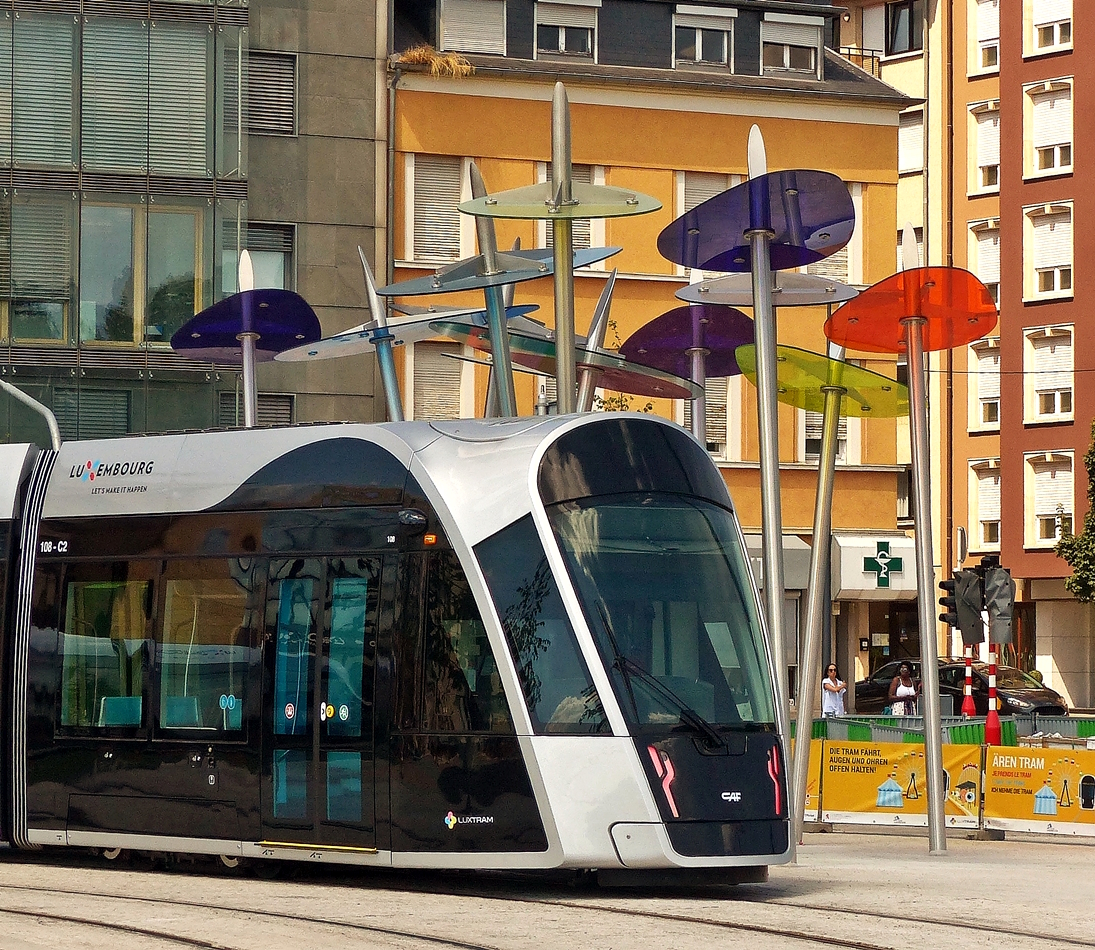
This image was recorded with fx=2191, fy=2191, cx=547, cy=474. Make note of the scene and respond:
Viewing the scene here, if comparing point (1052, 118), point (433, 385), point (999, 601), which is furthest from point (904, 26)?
point (999, 601)

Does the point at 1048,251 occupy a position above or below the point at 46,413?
above

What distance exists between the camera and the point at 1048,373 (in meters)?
59.8

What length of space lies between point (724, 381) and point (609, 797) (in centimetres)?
2823

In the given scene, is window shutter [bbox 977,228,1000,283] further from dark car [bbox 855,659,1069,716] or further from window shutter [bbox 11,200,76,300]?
window shutter [bbox 11,200,76,300]

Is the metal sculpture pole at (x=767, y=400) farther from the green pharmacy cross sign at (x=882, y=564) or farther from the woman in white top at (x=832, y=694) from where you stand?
the green pharmacy cross sign at (x=882, y=564)

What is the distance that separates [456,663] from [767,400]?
465 cm

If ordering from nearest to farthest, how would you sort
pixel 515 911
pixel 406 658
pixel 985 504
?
pixel 515 911 < pixel 406 658 < pixel 985 504

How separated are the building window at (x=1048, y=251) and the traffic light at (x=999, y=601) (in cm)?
3418

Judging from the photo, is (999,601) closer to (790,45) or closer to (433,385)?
(433,385)

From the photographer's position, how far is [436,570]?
13.8 meters

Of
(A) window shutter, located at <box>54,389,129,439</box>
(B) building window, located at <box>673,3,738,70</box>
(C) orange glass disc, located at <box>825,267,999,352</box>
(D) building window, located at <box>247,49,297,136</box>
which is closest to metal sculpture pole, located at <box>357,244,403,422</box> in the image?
(C) orange glass disc, located at <box>825,267,999,352</box>

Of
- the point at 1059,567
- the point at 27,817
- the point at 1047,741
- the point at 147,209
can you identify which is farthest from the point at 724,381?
the point at 27,817

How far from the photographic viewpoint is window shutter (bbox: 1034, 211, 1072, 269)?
195ft

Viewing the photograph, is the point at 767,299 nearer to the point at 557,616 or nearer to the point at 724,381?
the point at 557,616
